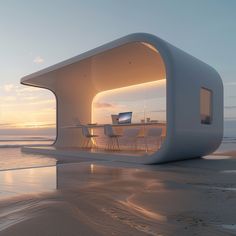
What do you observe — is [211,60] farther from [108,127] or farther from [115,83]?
[108,127]

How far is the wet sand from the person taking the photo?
2955 millimetres

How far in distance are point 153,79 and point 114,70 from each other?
1.75 meters

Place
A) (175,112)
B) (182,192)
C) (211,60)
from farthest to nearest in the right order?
(211,60)
(175,112)
(182,192)

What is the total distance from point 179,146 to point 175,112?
0.94 meters

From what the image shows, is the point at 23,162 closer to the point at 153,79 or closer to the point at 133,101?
the point at 153,79

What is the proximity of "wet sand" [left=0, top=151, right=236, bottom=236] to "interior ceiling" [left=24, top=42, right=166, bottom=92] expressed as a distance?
14.6 feet

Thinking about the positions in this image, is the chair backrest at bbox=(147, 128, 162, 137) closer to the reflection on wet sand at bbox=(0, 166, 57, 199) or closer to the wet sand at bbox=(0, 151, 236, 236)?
the reflection on wet sand at bbox=(0, 166, 57, 199)

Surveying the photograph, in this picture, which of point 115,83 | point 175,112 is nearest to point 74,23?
point 115,83

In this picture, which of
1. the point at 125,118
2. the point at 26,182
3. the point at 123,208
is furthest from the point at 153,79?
the point at 123,208

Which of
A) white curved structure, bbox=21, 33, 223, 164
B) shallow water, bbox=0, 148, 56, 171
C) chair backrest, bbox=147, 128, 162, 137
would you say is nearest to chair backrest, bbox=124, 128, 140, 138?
chair backrest, bbox=147, 128, 162, 137

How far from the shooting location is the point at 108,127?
11422mm

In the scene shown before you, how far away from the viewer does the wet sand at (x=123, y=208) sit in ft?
9.70

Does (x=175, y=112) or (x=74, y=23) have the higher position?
(x=74, y=23)

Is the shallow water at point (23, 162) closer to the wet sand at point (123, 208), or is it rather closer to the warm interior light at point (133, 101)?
the wet sand at point (123, 208)
